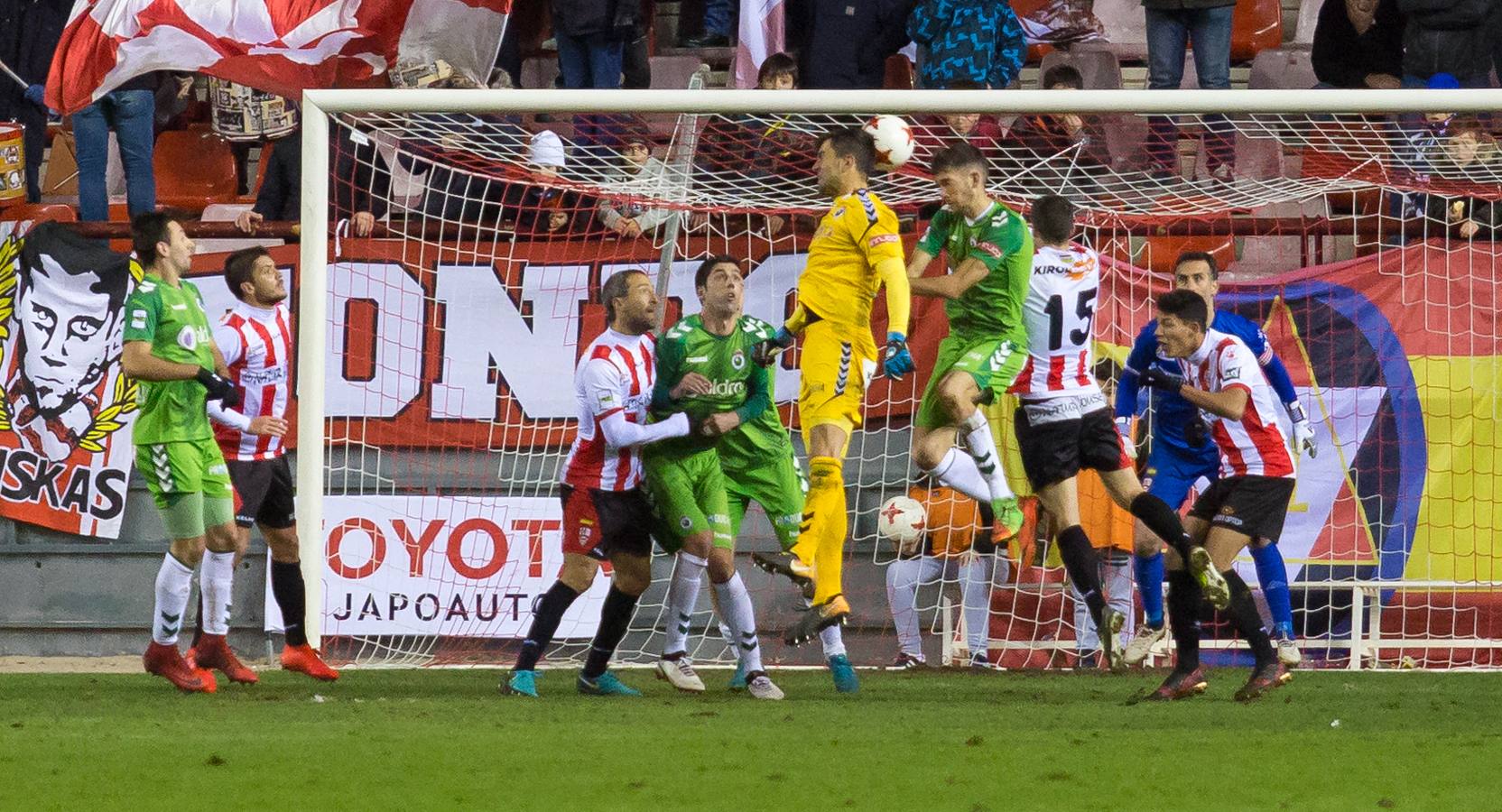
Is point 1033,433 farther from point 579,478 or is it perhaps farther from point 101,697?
point 101,697

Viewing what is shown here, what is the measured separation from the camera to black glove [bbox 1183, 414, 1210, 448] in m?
8.91

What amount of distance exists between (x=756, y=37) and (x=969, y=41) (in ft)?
5.48

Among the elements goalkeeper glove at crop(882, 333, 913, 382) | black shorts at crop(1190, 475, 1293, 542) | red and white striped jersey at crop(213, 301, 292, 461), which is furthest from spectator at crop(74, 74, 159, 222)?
black shorts at crop(1190, 475, 1293, 542)

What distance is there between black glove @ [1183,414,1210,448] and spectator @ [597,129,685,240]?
10.5 ft

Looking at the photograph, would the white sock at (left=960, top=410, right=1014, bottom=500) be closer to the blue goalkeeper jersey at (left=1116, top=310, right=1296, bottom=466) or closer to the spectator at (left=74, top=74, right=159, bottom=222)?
the blue goalkeeper jersey at (left=1116, top=310, right=1296, bottom=466)

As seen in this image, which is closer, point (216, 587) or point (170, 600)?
point (170, 600)

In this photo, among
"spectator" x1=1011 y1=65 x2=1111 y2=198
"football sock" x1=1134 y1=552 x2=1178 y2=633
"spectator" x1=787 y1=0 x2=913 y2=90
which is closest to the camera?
"football sock" x1=1134 y1=552 x2=1178 y2=633

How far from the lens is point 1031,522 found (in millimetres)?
10484

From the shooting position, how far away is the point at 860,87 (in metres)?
11.6

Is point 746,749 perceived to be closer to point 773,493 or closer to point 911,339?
point 773,493

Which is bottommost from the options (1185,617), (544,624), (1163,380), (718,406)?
(544,624)

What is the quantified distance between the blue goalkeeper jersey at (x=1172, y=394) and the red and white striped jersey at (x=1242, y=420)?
12.9 inches

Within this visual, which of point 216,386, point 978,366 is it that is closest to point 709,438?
point 978,366

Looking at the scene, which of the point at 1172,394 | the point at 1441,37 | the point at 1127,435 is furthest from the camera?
the point at 1441,37
